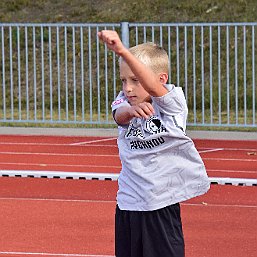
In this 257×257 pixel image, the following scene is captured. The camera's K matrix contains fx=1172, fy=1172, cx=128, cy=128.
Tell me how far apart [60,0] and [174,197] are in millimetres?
26338

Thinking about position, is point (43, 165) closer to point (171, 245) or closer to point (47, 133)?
point (47, 133)

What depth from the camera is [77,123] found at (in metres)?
18.9

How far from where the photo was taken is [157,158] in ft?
17.7

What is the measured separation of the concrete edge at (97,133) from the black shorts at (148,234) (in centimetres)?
1232

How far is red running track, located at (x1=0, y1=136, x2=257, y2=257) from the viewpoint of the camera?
875 centimetres

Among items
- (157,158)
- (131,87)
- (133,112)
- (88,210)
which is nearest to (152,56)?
(131,87)

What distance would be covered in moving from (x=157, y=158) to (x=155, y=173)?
0.07 meters

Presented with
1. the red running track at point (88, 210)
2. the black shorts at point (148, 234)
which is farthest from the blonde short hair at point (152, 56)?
the red running track at point (88, 210)

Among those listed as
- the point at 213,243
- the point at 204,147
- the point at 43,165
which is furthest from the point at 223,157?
the point at 213,243

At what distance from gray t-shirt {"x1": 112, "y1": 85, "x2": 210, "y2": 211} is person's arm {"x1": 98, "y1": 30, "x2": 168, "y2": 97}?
16cm

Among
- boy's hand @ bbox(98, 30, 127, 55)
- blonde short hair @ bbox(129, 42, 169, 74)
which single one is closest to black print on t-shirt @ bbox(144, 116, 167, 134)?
blonde short hair @ bbox(129, 42, 169, 74)

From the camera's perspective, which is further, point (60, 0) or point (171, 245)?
point (60, 0)

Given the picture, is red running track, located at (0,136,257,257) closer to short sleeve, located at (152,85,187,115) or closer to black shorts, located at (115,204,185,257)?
black shorts, located at (115,204,185,257)

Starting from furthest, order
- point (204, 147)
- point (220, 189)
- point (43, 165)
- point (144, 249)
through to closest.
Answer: point (204, 147) → point (43, 165) → point (220, 189) → point (144, 249)
